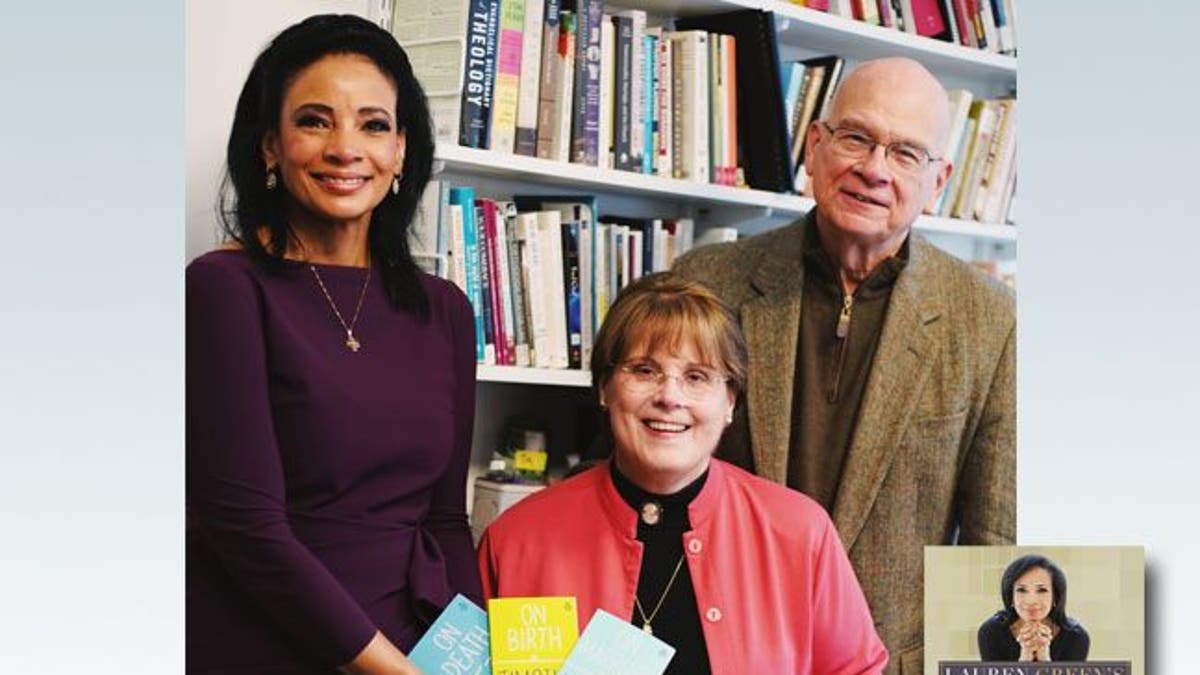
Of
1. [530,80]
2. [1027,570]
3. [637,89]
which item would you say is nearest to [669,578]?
[1027,570]

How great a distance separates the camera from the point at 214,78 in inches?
75.0

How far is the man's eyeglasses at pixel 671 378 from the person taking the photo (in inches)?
77.0

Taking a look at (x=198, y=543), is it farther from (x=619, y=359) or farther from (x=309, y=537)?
(x=619, y=359)

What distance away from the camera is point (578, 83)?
2.46 meters

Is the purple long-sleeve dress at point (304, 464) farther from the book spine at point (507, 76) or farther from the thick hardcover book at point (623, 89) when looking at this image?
the thick hardcover book at point (623, 89)

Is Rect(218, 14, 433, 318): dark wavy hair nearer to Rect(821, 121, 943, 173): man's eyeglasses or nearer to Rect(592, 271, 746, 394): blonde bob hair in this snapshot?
Rect(592, 271, 746, 394): blonde bob hair

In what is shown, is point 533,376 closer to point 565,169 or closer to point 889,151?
point 565,169

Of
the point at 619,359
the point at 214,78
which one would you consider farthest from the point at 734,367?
the point at 214,78

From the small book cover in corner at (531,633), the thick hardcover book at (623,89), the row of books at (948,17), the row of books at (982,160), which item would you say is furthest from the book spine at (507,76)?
the row of books at (982,160)

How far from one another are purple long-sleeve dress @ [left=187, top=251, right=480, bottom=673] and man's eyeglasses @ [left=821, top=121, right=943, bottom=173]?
659 mm

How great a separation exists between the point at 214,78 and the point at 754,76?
3.45ft

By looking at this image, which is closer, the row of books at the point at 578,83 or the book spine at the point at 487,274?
the row of books at the point at 578,83

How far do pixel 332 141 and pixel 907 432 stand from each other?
848 millimetres

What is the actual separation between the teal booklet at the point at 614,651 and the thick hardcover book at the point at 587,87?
802 millimetres
